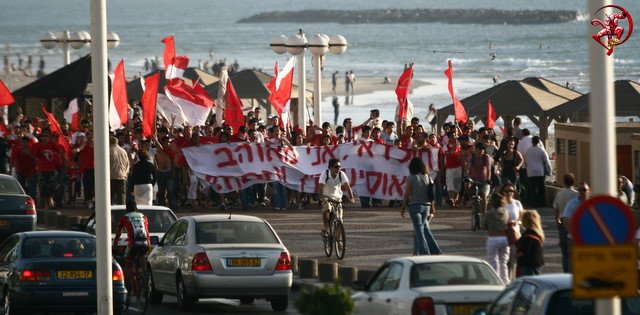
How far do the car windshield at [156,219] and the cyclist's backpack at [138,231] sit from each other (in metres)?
3.17

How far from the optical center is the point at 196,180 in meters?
32.2

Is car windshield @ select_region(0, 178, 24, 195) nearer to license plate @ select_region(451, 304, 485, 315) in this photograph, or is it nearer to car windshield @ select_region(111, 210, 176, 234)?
car windshield @ select_region(111, 210, 176, 234)

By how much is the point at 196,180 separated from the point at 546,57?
10016cm

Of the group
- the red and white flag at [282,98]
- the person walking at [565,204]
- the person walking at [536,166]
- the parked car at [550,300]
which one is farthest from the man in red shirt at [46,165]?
the parked car at [550,300]

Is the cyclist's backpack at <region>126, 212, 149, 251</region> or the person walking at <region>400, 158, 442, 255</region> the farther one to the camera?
the person walking at <region>400, 158, 442, 255</region>

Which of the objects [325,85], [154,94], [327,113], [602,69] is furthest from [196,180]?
[325,85]

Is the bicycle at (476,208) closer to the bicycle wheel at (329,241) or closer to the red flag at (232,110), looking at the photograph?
the bicycle wheel at (329,241)

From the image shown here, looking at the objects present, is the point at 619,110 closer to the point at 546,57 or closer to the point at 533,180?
the point at 533,180

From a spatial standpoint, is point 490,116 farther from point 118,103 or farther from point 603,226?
Answer: point 603,226

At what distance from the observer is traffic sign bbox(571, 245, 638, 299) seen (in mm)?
8992

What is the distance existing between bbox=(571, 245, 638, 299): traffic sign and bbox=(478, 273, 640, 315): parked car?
10.9 ft

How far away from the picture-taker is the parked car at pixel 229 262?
19.7 m

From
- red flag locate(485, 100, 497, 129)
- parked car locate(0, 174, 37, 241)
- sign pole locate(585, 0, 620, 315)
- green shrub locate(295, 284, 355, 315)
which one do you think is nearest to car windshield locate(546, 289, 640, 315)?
green shrub locate(295, 284, 355, 315)

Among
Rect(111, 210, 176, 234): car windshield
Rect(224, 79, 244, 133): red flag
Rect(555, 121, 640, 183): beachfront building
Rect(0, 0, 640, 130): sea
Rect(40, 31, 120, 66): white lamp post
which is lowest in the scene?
Rect(111, 210, 176, 234): car windshield
